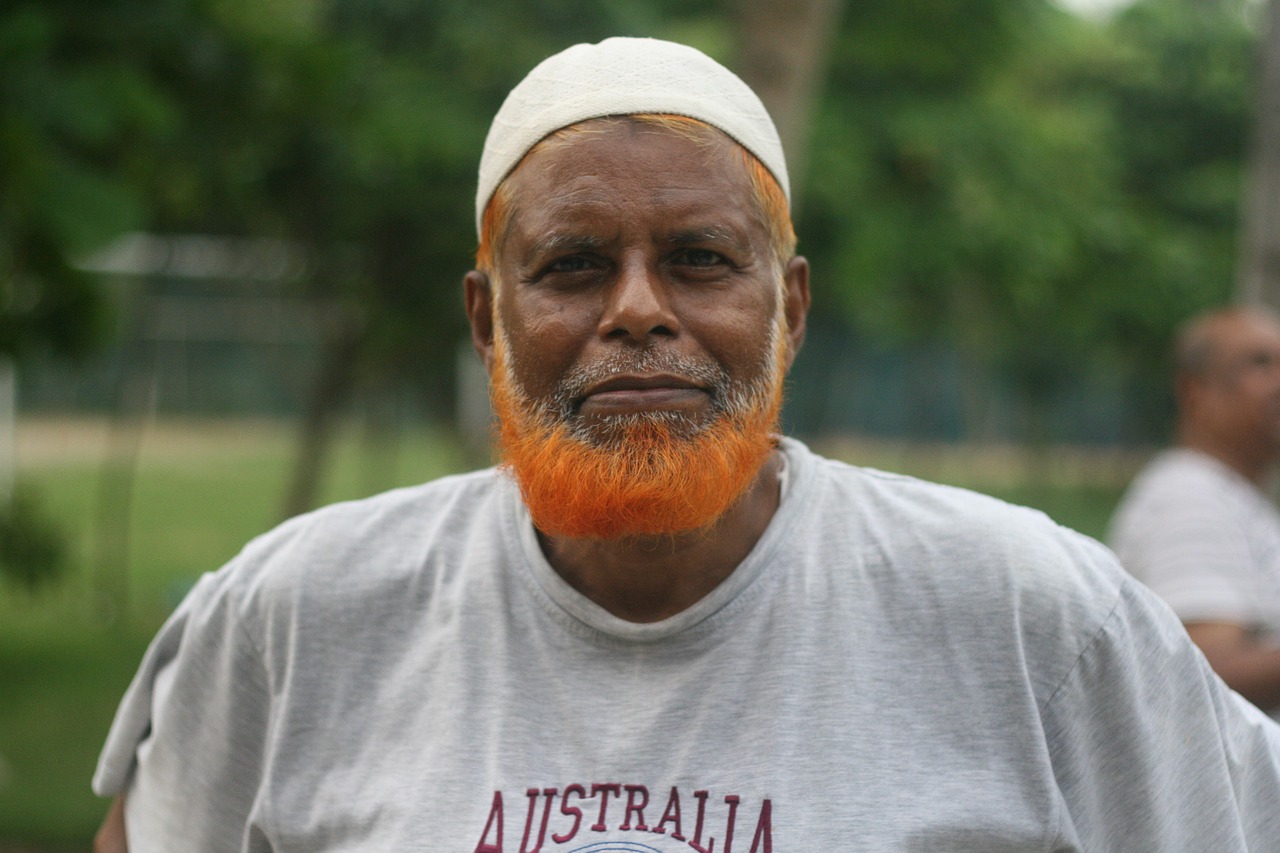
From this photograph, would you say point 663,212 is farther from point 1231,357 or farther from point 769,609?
point 1231,357

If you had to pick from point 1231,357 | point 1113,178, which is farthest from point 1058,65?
point 1231,357

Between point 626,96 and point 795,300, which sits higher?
point 626,96

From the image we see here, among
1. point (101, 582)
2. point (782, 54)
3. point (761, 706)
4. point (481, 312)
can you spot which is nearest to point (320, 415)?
point (101, 582)

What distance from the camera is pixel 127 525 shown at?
13.0 metres

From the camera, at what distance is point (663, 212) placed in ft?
6.20

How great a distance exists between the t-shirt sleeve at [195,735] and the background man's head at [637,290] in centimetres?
48

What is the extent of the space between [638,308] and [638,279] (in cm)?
4

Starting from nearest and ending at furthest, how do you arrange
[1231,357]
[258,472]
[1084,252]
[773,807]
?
1. [773,807]
2. [1231,357]
3. [1084,252]
4. [258,472]

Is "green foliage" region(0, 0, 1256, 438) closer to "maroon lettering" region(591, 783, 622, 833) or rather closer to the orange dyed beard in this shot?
the orange dyed beard

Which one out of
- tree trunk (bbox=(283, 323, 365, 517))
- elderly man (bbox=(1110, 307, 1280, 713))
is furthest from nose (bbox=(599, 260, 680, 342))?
tree trunk (bbox=(283, 323, 365, 517))

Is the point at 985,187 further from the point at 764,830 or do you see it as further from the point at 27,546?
the point at 764,830

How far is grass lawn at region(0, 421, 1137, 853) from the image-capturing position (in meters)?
6.89

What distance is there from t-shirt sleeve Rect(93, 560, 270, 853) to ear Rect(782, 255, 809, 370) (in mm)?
870

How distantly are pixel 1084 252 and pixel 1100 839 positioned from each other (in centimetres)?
815
